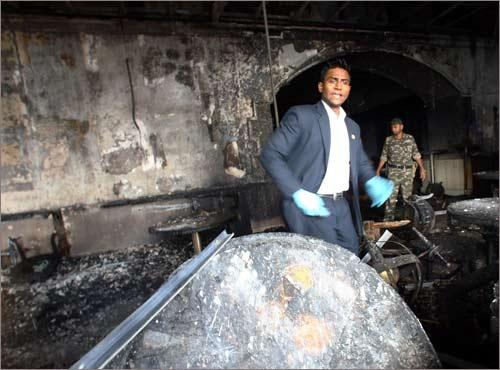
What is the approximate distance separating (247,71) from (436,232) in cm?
440

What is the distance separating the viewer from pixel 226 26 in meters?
5.07

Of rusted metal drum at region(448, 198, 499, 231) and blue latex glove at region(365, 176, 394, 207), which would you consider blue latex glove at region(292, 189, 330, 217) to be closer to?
blue latex glove at region(365, 176, 394, 207)

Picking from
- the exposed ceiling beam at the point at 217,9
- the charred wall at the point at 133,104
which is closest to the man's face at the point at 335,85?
the charred wall at the point at 133,104

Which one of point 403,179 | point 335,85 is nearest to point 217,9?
point 335,85

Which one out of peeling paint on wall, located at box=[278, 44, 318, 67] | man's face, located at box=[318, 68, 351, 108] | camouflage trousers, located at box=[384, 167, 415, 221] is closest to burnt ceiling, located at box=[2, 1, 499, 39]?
peeling paint on wall, located at box=[278, 44, 318, 67]

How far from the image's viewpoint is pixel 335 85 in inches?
85.8

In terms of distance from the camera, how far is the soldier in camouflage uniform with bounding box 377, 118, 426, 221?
5602mm

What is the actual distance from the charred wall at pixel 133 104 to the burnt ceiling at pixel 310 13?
0.52 ft

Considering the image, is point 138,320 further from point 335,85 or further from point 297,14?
point 297,14

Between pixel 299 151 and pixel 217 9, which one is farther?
pixel 217 9

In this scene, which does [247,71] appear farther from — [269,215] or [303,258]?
[303,258]

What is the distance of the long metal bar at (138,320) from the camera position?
1.14m

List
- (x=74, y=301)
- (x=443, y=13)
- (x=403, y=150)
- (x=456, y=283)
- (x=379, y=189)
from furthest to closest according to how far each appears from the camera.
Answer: (x=443, y=13)
(x=403, y=150)
(x=74, y=301)
(x=379, y=189)
(x=456, y=283)

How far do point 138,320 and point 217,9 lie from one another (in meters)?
4.90
